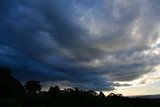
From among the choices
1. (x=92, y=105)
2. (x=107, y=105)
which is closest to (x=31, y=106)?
(x=92, y=105)

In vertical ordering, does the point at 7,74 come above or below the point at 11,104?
above

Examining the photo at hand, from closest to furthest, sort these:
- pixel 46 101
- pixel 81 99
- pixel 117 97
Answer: pixel 46 101
pixel 81 99
pixel 117 97

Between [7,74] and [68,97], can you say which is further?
[7,74]

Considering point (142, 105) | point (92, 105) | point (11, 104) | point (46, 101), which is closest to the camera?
point (11, 104)

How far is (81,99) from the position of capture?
490 feet

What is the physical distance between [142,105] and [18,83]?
64836mm

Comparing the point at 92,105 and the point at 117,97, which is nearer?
the point at 92,105

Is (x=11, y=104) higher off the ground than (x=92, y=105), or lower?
lower

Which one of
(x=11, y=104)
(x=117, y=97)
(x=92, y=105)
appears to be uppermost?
(x=117, y=97)

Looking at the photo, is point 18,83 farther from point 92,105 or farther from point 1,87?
point 92,105

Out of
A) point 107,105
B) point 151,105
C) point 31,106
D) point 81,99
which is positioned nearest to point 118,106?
point 107,105

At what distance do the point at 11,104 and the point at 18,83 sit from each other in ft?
263

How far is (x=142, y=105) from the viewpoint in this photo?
16625cm

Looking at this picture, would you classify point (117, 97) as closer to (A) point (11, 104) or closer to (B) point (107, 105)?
(B) point (107, 105)
